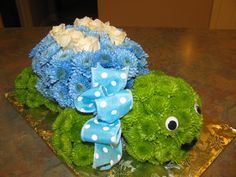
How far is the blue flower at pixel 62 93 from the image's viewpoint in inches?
21.9

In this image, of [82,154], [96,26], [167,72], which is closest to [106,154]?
[82,154]

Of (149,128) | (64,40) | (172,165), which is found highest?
(64,40)

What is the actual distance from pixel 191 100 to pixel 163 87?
0.06 metres

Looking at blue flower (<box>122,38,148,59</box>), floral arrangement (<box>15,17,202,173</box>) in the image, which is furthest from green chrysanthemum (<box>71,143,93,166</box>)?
blue flower (<box>122,38,148,59</box>)

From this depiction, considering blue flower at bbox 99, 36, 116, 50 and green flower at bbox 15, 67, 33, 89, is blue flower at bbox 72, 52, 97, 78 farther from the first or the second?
green flower at bbox 15, 67, 33, 89

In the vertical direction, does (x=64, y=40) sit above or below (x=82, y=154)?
above

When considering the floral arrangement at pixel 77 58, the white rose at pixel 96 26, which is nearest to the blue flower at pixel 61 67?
the floral arrangement at pixel 77 58

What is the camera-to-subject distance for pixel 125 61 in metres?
0.55

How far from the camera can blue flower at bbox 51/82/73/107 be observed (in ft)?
1.82

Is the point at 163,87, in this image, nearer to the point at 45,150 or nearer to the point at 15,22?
the point at 45,150

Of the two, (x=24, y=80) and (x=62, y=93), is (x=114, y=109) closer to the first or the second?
(x=62, y=93)

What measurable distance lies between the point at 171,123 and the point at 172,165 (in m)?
0.11

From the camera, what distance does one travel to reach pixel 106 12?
6.67ft

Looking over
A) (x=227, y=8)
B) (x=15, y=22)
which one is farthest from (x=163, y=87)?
(x=15, y=22)
